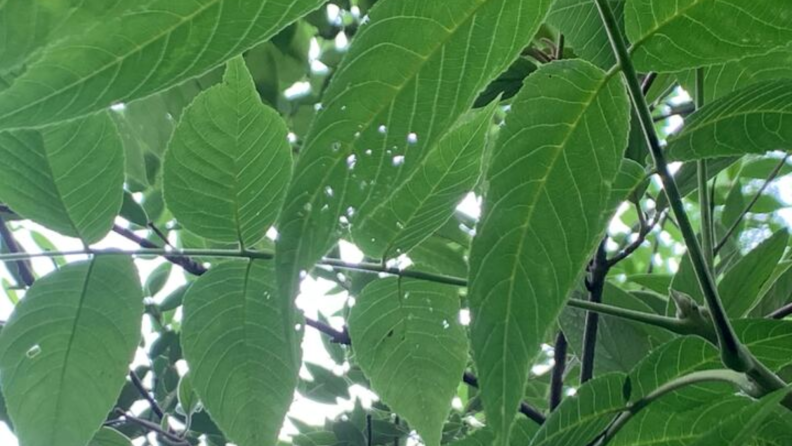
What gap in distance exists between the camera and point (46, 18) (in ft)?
1.10

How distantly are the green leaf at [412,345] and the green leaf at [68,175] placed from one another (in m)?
0.19

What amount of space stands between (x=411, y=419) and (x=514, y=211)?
27 cm

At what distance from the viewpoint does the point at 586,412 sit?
1.72 ft

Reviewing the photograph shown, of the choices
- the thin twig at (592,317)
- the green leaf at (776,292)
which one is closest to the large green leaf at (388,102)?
the thin twig at (592,317)

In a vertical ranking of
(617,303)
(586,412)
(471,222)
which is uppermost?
(471,222)

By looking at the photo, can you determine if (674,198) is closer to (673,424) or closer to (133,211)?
(673,424)

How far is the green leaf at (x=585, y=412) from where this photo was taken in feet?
1.70

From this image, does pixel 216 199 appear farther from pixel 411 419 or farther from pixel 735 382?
pixel 735 382

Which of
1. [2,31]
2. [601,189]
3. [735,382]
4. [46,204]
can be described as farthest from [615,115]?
[46,204]

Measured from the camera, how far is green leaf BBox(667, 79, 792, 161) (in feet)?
1.53

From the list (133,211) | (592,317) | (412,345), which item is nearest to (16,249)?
(133,211)

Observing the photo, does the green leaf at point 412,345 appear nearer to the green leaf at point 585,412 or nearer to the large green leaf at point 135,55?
the green leaf at point 585,412

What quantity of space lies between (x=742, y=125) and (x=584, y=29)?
14 cm

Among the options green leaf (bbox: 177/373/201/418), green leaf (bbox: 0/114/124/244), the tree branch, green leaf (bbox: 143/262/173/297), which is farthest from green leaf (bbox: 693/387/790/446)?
green leaf (bbox: 143/262/173/297)
